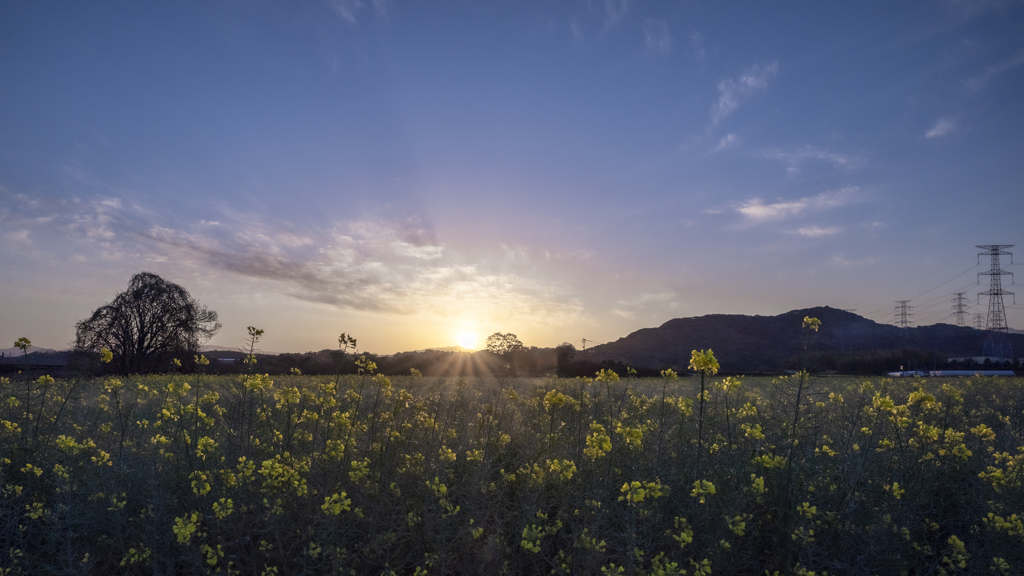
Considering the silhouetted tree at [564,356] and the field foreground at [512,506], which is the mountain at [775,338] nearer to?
the silhouetted tree at [564,356]

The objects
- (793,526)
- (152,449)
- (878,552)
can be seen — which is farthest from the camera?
(152,449)

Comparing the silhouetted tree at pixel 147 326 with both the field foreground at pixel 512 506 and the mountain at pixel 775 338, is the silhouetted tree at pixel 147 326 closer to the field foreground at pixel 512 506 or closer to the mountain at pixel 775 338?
the field foreground at pixel 512 506

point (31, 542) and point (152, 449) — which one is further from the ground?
point (152, 449)

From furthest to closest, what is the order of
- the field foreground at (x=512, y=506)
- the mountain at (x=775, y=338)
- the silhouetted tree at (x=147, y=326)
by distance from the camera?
the mountain at (x=775, y=338) → the silhouetted tree at (x=147, y=326) → the field foreground at (x=512, y=506)

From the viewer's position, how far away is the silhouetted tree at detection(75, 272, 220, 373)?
2519 cm

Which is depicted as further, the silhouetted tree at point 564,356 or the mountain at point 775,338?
the mountain at point 775,338

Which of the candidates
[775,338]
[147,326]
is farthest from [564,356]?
[775,338]

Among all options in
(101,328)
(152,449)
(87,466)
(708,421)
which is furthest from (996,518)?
(101,328)

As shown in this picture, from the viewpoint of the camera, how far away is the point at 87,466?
4.94 meters

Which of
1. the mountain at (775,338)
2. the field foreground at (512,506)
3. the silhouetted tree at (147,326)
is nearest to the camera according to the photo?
the field foreground at (512,506)

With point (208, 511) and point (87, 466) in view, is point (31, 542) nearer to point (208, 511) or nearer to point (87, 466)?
point (87, 466)

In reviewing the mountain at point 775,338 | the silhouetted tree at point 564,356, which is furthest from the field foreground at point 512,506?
the mountain at point 775,338

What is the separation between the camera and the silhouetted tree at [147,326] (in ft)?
82.6

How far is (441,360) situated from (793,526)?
25631 mm
